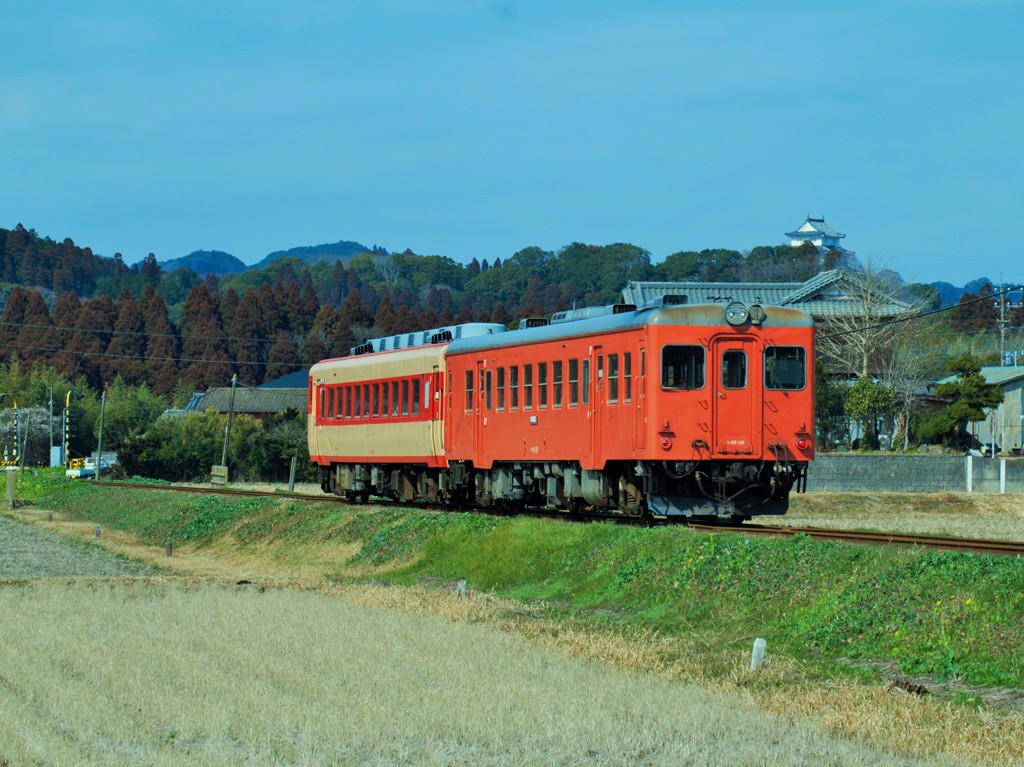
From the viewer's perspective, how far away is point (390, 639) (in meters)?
15.6

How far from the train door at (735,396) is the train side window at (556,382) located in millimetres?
3435

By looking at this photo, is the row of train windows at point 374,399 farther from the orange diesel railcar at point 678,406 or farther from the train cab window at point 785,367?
the train cab window at point 785,367

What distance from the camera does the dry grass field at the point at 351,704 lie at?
9.98m

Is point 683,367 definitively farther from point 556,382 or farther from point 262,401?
point 262,401

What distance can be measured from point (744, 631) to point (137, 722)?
22.3 feet

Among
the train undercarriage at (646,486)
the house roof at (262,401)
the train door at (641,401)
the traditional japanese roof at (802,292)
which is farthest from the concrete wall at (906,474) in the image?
the house roof at (262,401)

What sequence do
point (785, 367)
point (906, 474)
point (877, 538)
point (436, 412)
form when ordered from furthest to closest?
point (906, 474), point (436, 412), point (785, 367), point (877, 538)

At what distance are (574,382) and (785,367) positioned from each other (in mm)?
3562

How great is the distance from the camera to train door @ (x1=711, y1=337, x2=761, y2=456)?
21.9m

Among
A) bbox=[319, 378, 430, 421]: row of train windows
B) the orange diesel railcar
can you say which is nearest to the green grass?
the orange diesel railcar

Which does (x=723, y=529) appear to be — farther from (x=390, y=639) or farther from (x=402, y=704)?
(x=402, y=704)

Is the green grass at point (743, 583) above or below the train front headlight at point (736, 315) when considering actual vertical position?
below

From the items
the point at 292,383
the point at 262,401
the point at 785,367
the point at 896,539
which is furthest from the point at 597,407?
the point at 292,383

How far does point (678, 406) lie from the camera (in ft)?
71.3
